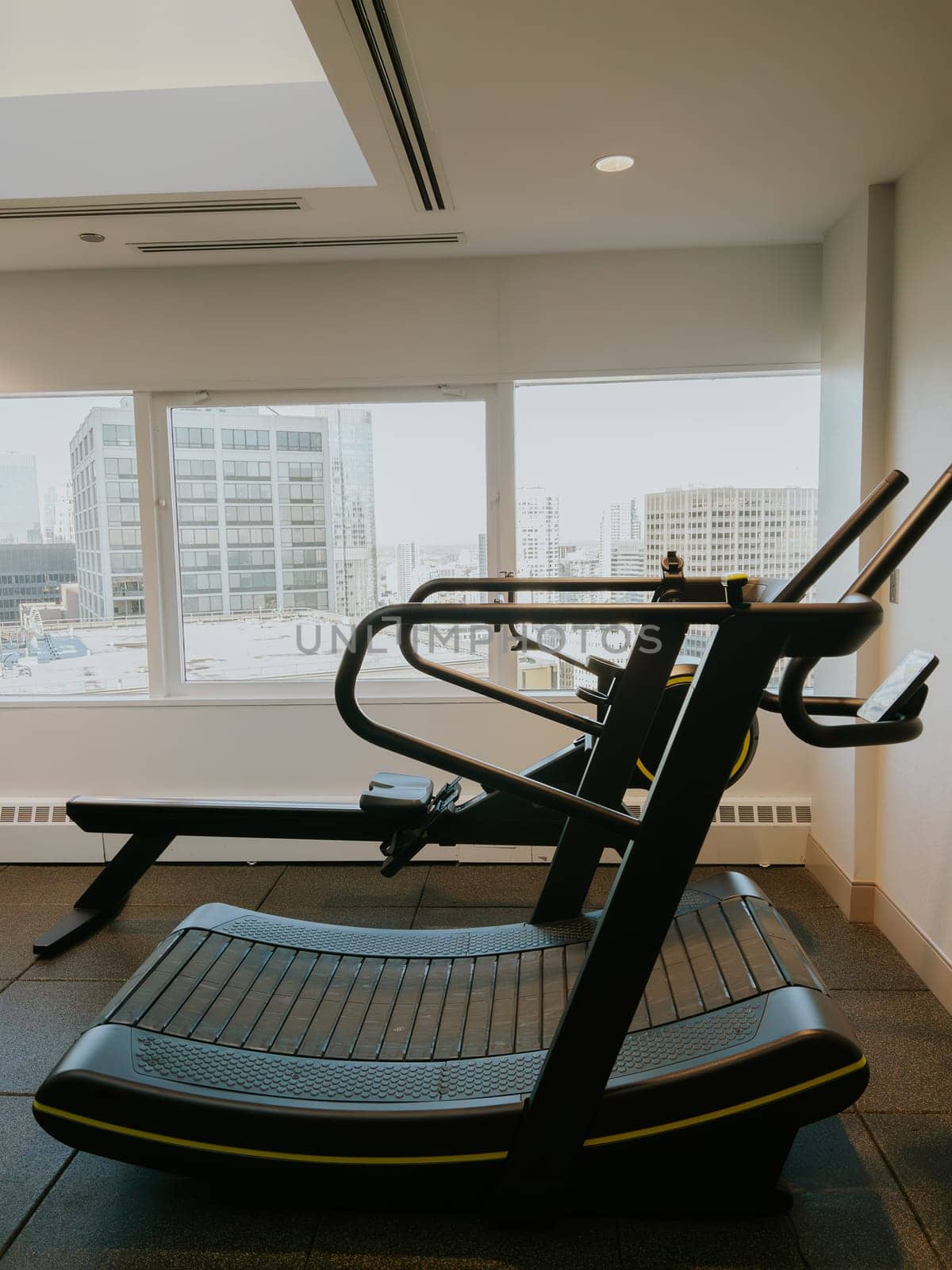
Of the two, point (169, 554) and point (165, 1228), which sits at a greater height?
point (169, 554)

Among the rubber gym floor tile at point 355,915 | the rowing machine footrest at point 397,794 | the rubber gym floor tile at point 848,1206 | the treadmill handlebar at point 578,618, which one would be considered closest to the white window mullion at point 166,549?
the rubber gym floor tile at point 355,915

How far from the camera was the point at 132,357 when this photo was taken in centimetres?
392

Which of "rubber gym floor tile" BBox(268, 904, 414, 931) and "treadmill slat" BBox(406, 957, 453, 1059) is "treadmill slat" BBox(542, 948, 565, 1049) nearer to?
"treadmill slat" BBox(406, 957, 453, 1059)

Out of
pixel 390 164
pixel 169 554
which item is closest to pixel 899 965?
pixel 390 164

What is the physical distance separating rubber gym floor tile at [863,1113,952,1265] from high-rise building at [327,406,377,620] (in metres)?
2.82

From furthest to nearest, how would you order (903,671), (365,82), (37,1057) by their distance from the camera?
(37,1057) < (365,82) < (903,671)

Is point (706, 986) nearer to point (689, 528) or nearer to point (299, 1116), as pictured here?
point (299, 1116)

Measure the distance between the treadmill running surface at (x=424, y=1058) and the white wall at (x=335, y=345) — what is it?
1.68 meters

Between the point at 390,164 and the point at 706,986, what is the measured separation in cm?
263

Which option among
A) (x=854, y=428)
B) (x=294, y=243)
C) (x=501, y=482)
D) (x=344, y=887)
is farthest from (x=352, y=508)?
(x=854, y=428)

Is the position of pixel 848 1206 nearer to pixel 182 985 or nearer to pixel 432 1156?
pixel 432 1156

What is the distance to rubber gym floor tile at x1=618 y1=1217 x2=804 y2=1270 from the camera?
172cm

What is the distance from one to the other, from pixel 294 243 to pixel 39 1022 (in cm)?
302

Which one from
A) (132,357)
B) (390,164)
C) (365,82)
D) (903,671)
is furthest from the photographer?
(132,357)
